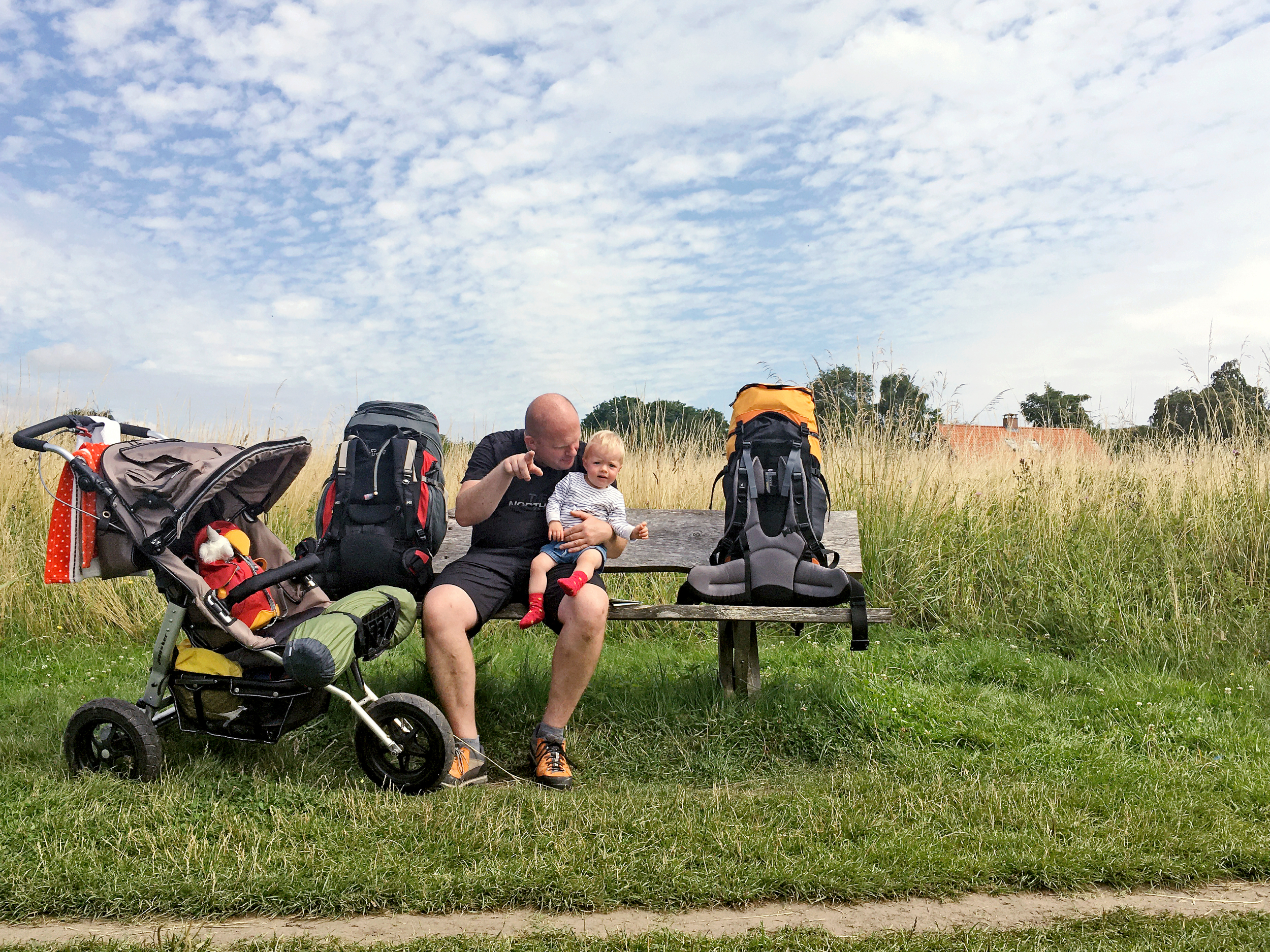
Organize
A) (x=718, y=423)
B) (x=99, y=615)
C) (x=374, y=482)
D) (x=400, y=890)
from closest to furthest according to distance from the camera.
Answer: (x=400, y=890) → (x=374, y=482) → (x=99, y=615) → (x=718, y=423)

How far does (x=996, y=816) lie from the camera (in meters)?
3.31

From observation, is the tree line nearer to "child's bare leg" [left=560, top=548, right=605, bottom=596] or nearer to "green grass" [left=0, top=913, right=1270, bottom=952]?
"child's bare leg" [left=560, top=548, right=605, bottom=596]

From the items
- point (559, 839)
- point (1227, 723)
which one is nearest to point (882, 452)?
point (1227, 723)

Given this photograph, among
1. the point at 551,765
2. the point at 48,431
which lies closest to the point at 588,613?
the point at 551,765

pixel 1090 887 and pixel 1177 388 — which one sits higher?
pixel 1177 388

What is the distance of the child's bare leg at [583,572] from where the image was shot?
375 centimetres

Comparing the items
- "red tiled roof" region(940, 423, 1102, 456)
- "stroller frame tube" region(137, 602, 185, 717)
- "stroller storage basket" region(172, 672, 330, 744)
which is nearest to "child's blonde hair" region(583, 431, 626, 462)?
"stroller storage basket" region(172, 672, 330, 744)

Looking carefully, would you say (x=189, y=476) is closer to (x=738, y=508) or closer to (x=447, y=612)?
(x=447, y=612)

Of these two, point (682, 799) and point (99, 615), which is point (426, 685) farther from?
point (99, 615)

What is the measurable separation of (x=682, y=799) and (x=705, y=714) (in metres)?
0.88

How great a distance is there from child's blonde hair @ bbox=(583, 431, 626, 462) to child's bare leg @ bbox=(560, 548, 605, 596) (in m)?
0.43

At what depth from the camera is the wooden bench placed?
3994 mm

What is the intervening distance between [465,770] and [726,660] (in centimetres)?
147

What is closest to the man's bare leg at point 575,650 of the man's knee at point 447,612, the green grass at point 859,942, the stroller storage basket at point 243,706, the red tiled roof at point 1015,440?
the man's knee at point 447,612
